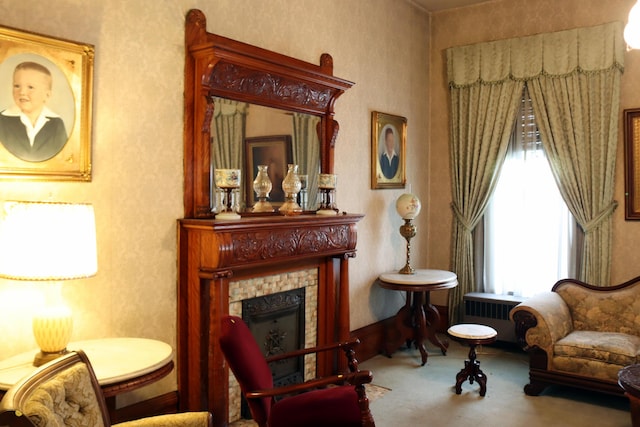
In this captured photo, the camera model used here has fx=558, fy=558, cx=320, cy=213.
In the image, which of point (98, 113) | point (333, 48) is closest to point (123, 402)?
point (98, 113)

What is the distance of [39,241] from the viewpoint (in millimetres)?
2260

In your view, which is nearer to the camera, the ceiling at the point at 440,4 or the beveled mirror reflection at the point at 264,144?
the beveled mirror reflection at the point at 264,144

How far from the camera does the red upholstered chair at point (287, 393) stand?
2.59 m

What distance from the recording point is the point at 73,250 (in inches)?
92.2

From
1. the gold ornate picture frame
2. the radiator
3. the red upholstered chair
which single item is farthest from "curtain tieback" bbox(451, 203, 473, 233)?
the gold ornate picture frame

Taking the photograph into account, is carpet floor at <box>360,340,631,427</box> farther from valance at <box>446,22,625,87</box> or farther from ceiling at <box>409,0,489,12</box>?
ceiling at <box>409,0,489,12</box>

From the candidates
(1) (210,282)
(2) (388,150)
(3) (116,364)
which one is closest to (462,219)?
(2) (388,150)

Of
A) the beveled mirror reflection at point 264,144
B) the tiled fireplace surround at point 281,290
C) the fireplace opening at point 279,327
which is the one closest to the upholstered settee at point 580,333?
the tiled fireplace surround at point 281,290

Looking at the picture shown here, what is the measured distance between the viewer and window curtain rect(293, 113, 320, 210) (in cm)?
413

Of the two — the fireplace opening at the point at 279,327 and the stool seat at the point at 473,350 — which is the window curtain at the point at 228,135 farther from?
the stool seat at the point at 473,350

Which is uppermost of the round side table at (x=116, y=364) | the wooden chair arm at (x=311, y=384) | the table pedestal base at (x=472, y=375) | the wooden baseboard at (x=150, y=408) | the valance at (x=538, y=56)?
the valance at (x=538, y=56)

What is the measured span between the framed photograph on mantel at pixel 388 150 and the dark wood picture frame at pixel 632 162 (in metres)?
1.96

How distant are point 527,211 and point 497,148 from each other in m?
0.68

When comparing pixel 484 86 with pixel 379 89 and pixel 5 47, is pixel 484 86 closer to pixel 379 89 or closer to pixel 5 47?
pixel 379 89
